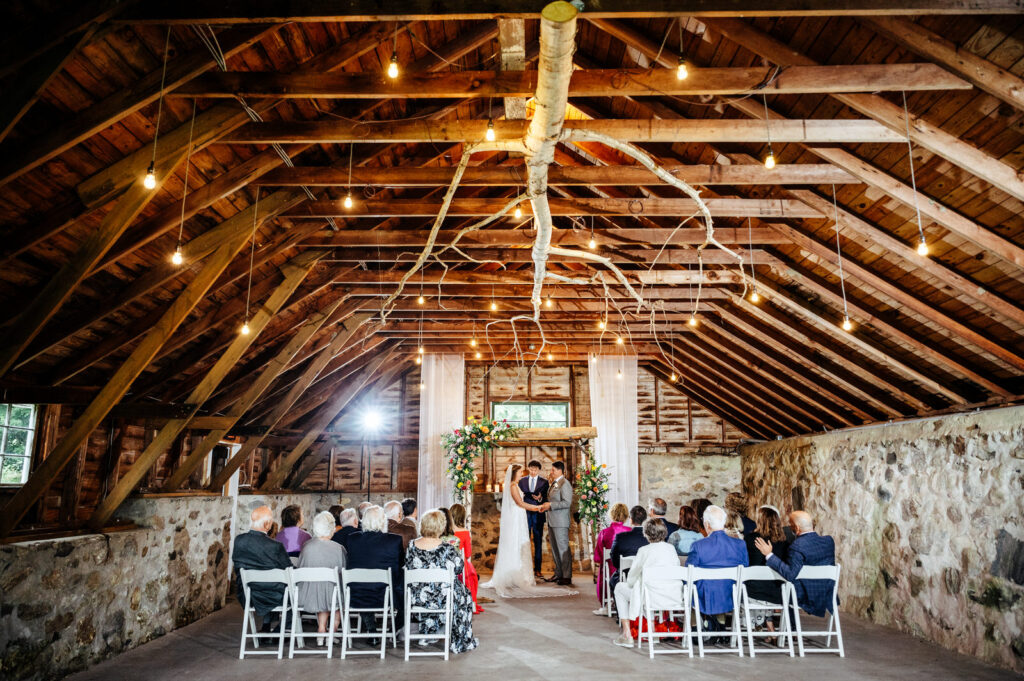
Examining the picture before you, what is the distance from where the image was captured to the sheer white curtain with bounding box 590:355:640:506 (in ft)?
37.8

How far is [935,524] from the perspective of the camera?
6340mm

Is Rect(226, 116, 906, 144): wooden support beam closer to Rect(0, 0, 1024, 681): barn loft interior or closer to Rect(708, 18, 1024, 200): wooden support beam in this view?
Rect(0, 0, 1024, 681): barn loft interior

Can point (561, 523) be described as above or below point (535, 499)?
below

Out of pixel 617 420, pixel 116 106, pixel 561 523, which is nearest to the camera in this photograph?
pixel 116 106

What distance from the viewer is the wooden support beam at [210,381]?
6.12 metres

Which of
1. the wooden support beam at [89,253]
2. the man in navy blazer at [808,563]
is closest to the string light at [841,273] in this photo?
the man in navy blazer at [808,563]

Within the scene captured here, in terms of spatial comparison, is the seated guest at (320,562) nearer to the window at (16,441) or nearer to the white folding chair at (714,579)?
the white folding chair at (714,579)

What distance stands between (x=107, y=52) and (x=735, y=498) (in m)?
6.30

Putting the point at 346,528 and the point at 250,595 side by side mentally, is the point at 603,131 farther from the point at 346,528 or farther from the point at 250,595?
the point at 250,595

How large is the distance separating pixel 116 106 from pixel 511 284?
5.37 metres

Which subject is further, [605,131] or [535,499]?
[535,499]

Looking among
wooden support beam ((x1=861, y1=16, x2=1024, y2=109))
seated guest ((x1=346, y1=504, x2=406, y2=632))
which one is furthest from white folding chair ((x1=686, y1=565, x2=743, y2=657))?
wooden support beam ((x1=861, y1=16, x2=1024, y2=109))

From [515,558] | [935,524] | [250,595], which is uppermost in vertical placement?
[935,524]

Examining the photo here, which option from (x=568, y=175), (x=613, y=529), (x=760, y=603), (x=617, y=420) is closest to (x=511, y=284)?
(x=568, y=175)
